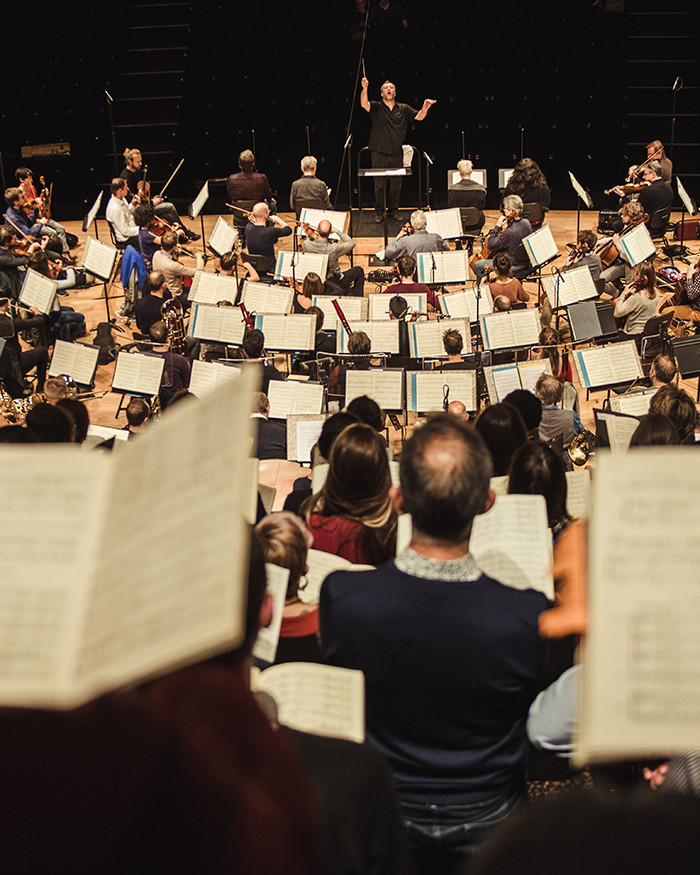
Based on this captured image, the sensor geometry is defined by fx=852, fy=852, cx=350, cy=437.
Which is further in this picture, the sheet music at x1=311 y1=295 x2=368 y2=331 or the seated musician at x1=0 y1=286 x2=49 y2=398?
the sheet music at x1=311 y1=295 x2=368 y2=331

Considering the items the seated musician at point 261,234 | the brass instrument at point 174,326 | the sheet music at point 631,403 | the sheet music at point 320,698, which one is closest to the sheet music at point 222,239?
the seated musician at point 261,234

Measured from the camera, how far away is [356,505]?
3463 millimetres

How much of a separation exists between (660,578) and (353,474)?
2.46 metres

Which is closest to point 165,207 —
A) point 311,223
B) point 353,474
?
point 311,223

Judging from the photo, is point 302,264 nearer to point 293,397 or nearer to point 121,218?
point 121,218

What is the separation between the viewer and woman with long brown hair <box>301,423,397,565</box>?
10.8 feet

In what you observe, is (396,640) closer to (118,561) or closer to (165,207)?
(118,561)

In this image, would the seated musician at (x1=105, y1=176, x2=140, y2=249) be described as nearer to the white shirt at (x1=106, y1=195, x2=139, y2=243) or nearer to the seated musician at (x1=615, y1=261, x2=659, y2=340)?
the white shirt at (x1=106, y1=195, x2=139, y2=243)

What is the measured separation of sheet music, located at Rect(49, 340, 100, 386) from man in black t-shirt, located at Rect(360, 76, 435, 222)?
7.04 metres

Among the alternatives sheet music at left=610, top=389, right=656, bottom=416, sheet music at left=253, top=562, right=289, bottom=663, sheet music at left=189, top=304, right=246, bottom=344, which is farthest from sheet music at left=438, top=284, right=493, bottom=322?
sheet music at left=253, top=562, right=289, bottom=663

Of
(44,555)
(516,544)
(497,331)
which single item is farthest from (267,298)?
(44,555)

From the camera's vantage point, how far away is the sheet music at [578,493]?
12.9ft

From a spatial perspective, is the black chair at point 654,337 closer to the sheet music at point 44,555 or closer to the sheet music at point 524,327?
the sheet music at point 524,327

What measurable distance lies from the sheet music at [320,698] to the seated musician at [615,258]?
29.5ft
